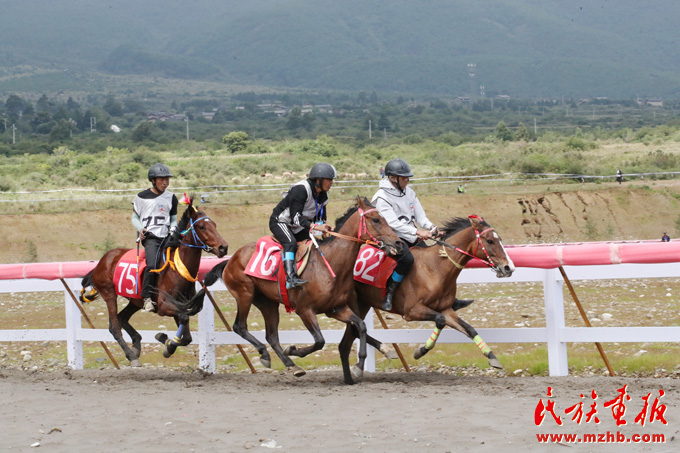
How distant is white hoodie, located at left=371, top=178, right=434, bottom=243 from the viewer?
1120 centimetres

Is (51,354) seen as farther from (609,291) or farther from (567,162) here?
(567,162)

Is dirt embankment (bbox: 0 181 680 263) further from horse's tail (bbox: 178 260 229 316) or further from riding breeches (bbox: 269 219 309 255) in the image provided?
riding breeches (bbox: 269 219 309 255)

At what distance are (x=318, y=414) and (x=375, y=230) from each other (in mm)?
2439

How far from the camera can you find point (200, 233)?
12.1m

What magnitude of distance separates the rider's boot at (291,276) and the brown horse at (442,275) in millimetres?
839

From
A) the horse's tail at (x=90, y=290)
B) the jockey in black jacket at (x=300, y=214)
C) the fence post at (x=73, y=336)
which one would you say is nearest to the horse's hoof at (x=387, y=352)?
the jockey in black jacket at (x=300, y=214)

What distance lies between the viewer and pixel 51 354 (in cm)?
1642

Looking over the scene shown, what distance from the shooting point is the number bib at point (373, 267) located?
36.1 feet

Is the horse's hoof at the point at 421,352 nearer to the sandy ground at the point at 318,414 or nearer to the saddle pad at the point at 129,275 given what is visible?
the sandy ground at the point at 318,414

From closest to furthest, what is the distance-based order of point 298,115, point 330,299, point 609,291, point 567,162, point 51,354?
point 330,299 < point 51,354 < point 609,291 < point 567,162 < point 298,115

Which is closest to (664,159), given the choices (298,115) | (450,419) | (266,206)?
(266,206)

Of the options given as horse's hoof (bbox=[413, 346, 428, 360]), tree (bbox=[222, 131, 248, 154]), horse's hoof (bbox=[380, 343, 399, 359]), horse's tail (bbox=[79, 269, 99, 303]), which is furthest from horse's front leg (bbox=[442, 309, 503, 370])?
tree (bbox=[222, 131, 248, 154])

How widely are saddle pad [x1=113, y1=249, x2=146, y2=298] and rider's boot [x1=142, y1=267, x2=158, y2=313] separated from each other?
18 cm

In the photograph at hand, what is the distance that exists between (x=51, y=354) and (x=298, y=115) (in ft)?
502
